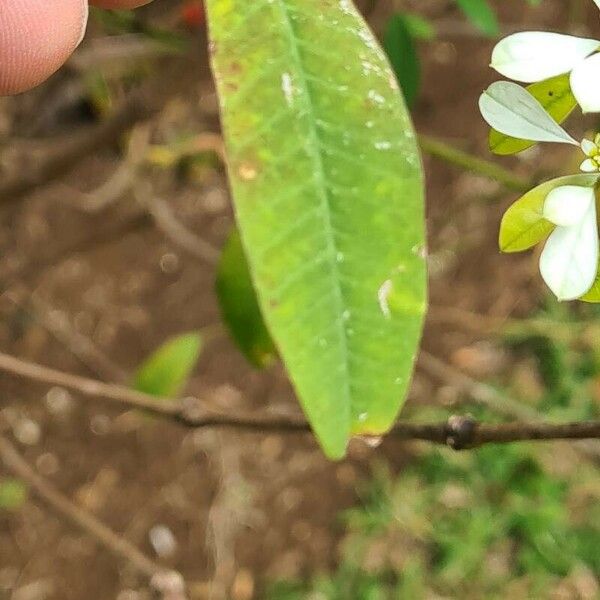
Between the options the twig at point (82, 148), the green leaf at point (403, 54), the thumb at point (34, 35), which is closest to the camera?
the thumb at point (34, 35)

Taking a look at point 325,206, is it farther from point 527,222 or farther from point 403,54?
point 403,54

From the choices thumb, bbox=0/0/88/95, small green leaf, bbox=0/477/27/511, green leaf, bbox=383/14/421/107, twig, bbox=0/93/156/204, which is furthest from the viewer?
small green leaf, bbox=0/477/27/511

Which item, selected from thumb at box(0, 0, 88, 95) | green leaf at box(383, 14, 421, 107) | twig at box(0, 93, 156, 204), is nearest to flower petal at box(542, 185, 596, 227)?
thumb at box(0, 0, 88, 95)

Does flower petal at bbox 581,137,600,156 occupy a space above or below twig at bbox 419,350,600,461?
above

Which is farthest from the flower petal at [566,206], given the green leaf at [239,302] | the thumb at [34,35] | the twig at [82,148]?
the twig at [82,148]

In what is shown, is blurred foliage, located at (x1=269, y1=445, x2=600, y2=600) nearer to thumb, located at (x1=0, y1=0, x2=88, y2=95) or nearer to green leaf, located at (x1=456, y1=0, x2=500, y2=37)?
green leaf, located at (x1=456, y1=0, x2=500, y2=37)

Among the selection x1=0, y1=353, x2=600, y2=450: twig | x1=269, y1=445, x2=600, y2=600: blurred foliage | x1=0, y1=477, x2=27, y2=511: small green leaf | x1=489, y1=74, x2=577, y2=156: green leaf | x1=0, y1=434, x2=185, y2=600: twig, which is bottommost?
x1=269, y1=445, x2=600, y2=600: blurred foliage

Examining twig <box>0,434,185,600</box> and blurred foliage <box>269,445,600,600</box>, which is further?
blurred foliage <box>269,445,600,600</box>

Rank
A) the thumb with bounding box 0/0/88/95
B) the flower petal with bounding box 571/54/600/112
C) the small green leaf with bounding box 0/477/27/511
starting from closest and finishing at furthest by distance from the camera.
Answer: the flower petal with bounding box 571/54/600/112, the thumb with bounding box 0/0/88/95, the small green leaf with bounding box 0/477/27/511

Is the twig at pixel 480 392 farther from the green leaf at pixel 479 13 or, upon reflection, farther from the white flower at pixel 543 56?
the white flower at pixel 543 56
